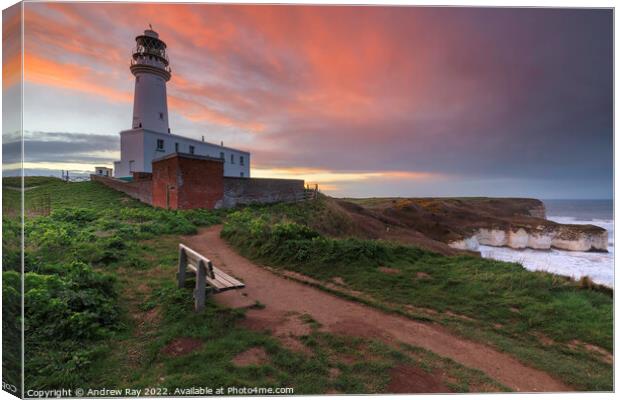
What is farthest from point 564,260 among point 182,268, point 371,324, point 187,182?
point 187,182

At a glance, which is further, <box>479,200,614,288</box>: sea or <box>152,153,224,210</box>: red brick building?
<box>152,153,224,210</box>: red brick building

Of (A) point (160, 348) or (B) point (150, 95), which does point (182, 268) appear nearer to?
(A) point (160, 348)

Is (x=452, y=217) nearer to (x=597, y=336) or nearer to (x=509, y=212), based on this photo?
(x=509, y=212)

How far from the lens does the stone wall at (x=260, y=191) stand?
16.6m

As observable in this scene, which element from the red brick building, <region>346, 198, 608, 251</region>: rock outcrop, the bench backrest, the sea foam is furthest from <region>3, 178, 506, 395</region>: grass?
<region>346, 198, 608, 251</region>: rock outcrop

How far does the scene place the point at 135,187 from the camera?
1850cm

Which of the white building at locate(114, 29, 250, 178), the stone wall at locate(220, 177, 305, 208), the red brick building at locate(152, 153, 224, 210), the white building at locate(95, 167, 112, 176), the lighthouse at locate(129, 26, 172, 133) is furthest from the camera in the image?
the white building at locate(95, 167, 112, 176)

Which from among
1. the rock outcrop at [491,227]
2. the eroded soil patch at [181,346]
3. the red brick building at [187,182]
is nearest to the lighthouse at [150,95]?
the red brick building at [187,182]

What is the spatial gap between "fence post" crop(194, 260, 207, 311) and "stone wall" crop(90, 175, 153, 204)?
49.3ft

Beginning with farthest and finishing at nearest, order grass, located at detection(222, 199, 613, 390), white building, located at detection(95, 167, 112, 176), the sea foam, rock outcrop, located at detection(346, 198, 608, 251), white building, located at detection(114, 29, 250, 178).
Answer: white building, located at detection(95, 167, 112, 176), white building, located at detection(114, 29, 250, 178), rock outcrop, located at detection(346, 198, 608, 251), the sea foam, grass, located at detection(222, 199, 613, 390)

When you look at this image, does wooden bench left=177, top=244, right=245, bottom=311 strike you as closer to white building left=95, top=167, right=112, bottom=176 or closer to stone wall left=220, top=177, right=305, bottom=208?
stone wall left=220, top=177, right=305, bottom=208

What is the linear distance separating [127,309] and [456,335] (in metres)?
5.22

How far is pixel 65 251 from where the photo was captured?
6754 millimetres

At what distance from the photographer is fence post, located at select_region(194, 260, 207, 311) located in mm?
3949
